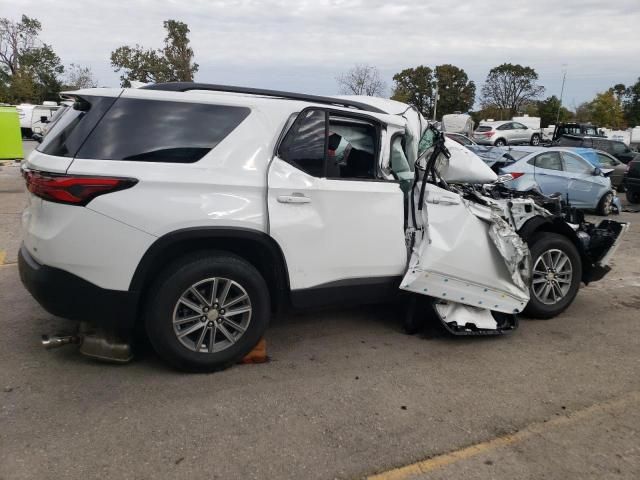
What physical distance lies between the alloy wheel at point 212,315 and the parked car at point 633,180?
46.0 feet

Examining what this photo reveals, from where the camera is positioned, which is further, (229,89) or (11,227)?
(11,227)

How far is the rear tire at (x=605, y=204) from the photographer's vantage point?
12195 mm

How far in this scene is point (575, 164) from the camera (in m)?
12.1

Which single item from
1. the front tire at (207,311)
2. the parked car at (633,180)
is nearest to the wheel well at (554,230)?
the front tire at (207,311)

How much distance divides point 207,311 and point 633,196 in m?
14.8

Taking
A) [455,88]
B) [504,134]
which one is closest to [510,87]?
[455,88]

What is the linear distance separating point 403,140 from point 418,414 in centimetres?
229

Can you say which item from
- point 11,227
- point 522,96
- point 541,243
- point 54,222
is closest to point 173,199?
point 54,222

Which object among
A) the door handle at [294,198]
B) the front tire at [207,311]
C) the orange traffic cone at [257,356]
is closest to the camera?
the front tire at [207,311]

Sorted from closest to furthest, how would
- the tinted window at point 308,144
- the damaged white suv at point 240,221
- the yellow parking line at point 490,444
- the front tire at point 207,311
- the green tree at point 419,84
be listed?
the yellow parking line at point 490,444, the damaged white suv at point 240,221, the front tire at point 207,311, the tinted window at point 308,144, the green tree at point 419,84

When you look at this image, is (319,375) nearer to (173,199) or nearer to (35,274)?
(173,199)

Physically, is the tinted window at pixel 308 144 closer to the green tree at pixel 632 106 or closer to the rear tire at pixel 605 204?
the rear tire at pixel 605 204

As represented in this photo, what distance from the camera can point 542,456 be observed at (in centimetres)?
284

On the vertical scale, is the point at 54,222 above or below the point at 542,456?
above
